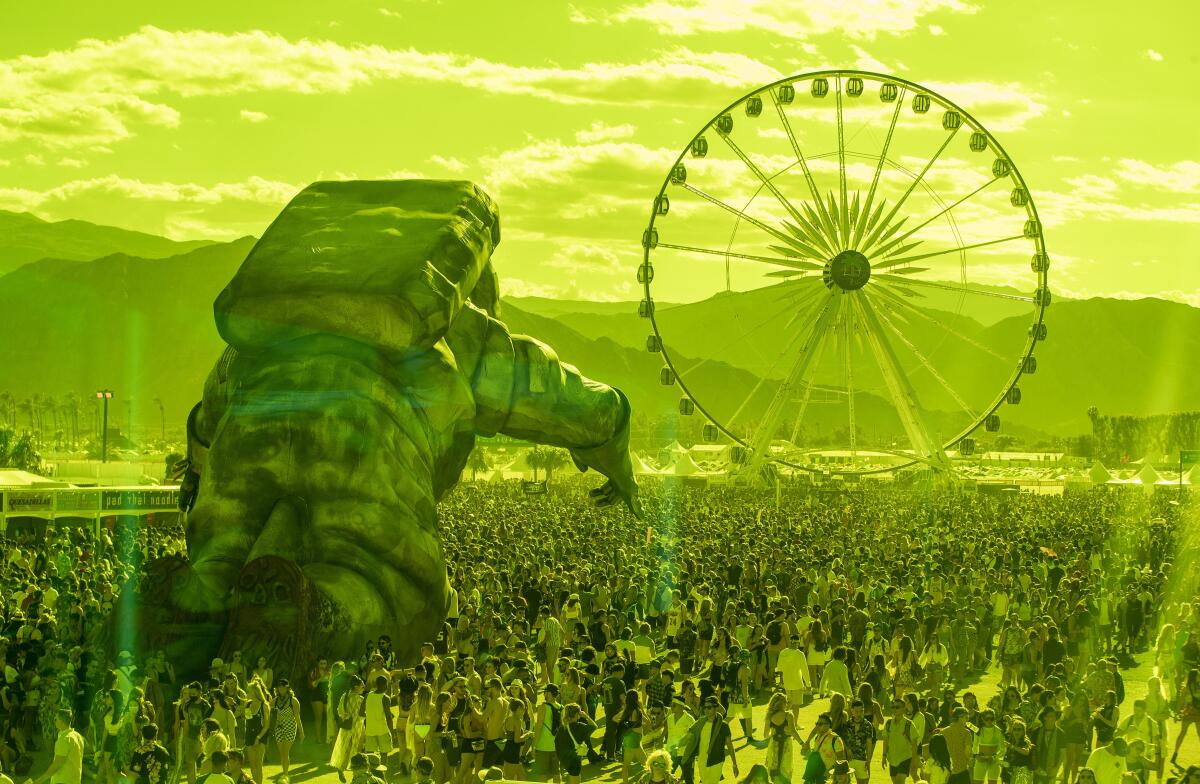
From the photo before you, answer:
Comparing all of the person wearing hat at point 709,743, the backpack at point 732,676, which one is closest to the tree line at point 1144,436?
the backpack at point 732,676

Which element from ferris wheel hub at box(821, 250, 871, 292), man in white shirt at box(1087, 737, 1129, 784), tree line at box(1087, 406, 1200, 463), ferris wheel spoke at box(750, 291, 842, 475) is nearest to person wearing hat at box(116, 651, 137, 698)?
man in white shirt at box(1087, 737, 1129, 784)

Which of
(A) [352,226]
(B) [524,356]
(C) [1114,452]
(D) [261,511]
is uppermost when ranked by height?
(A) [352,226]

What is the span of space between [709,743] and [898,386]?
129 ft

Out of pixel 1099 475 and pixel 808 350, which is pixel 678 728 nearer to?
pixel 808 350

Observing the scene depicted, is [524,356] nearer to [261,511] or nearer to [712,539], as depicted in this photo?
[261,511]

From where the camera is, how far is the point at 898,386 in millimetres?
51906

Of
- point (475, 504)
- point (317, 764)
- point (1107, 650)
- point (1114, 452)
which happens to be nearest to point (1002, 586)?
point (1107, 650)

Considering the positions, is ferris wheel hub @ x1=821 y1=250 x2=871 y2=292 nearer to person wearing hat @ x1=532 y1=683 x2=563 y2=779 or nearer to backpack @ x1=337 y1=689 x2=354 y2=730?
backpack @ x1=337 y1=689 x2=354 y2=730

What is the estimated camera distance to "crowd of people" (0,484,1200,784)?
44.9 feet

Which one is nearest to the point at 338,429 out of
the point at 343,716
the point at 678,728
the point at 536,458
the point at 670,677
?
the point at 343,716

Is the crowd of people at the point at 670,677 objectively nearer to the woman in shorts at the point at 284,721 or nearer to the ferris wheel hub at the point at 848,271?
the woman in shorts at the point at 284,721

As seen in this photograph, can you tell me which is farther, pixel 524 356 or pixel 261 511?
pixel 524 356

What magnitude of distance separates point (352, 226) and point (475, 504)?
30.8 metres

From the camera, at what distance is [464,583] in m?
24.9
